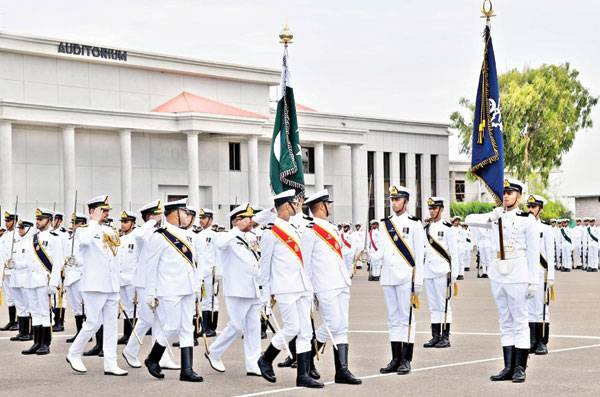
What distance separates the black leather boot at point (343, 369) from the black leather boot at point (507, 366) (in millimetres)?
1431

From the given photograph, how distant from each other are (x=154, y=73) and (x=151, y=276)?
40.6 meters

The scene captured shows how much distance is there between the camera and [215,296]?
17.9m

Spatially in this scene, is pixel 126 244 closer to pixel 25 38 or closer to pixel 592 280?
pixel 592 280

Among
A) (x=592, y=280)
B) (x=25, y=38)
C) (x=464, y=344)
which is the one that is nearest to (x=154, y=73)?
(x=25, y=38)

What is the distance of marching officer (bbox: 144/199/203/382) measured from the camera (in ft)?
39.4

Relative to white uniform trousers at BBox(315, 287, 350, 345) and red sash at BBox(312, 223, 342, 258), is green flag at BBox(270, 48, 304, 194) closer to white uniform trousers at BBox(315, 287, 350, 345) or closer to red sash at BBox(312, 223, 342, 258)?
red sash at BBox(312, 223, 342, 258)

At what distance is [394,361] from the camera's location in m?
12.3

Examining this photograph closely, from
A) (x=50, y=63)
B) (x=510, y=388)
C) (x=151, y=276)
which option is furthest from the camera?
(x=50, y=63)

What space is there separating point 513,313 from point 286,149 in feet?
17.7

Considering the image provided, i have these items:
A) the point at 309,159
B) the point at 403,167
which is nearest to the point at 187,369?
the point at 309,159

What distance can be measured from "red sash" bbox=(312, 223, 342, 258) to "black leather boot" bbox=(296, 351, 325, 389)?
119cm

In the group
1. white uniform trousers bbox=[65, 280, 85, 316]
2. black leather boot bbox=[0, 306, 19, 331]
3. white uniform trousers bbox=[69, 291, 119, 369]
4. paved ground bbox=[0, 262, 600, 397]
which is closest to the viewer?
paved ground bbox=[0, 262, 600, 397]

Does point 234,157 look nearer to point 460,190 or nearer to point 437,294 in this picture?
point 437,294

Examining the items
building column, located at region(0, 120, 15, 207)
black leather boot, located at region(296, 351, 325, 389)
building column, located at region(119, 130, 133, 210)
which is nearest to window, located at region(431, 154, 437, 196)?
building column, located at region(119, 130, 133, 210)
